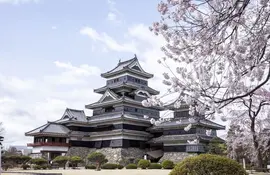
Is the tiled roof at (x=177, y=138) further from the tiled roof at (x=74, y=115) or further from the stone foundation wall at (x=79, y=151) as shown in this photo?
the tiled roof at (x=74, y=115)

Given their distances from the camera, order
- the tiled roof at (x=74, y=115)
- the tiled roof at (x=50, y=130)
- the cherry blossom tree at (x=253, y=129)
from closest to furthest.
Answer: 1. the cherry blossom tree at (x=253, y=129)
2. the tiled roof at (x=50, y=130)
3. the tiled roof at (x=74, y=115)

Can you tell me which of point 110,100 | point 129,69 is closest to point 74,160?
point 110,100

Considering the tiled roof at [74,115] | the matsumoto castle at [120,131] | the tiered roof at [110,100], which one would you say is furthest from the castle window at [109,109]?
the tiled roof at [74,115]

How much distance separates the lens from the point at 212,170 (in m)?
7.30

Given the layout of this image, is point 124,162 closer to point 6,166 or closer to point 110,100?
point 110,100

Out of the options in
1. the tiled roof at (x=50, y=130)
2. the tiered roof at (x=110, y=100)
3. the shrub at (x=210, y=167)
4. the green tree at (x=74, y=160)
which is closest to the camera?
the shrub at (x=210, y=167)

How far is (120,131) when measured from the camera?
3697 cm

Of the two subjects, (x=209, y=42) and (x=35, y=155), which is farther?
(x=35, y=155)

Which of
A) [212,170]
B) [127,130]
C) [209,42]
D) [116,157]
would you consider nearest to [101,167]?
[116,157]

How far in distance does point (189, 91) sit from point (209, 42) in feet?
3.25

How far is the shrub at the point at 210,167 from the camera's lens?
7.29m

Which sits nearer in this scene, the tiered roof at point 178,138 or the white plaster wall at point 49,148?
the tiered roof at point 178,138

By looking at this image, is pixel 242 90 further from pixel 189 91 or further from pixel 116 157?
pixel 116 157

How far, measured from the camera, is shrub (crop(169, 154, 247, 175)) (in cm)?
729
